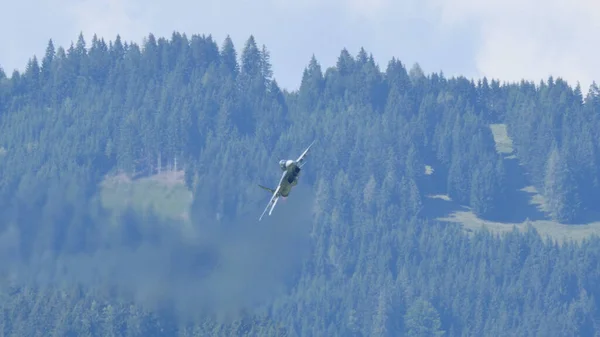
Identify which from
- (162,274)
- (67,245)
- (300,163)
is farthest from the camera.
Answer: (67,245)

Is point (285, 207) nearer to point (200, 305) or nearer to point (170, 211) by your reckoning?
point (200, 305)

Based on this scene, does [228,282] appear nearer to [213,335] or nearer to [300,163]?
[213,335]

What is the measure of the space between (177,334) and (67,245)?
1512 cm

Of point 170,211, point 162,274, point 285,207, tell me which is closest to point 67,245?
point 170,211

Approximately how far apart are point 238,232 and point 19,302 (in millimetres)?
48677

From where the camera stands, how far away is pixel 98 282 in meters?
174

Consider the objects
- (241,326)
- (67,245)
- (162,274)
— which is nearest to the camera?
(162,274)

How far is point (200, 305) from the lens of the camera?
167 meters

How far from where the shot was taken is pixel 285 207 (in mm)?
154500

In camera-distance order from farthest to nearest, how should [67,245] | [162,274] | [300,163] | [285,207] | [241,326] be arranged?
[241,326], [67,245], [162,274], [285,207], [300,163]

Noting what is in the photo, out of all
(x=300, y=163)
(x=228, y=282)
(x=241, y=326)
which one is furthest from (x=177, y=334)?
(x=300, y=163)

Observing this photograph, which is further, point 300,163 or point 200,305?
point 200,305

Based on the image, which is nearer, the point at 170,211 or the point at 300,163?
the point at 300,163

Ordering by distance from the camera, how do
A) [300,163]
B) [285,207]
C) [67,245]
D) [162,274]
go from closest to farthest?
[300,163] → [285,207] → [162,274] → [67,245]
